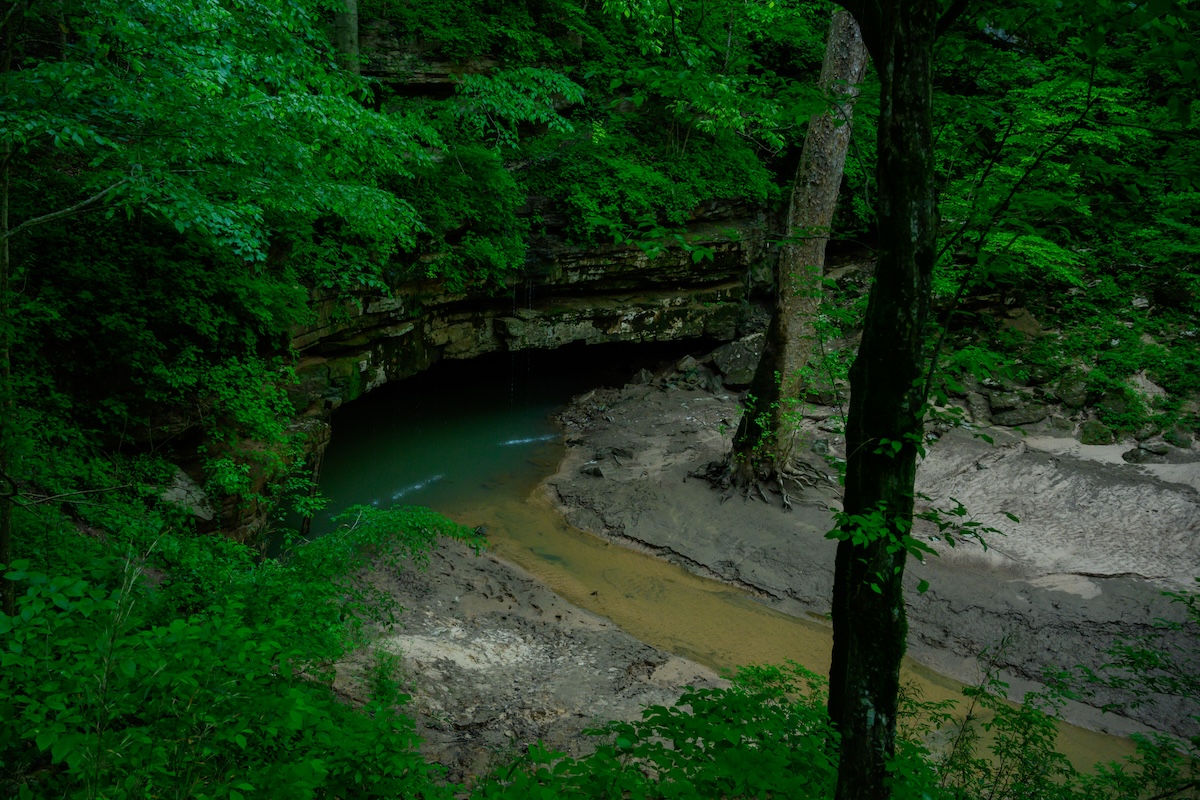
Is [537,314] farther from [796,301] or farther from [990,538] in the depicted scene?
[990,538]

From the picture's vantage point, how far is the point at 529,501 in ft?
39.5

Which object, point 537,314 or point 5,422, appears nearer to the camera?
point 5,422

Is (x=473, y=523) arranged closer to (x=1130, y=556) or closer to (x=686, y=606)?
(x=686, y=606)

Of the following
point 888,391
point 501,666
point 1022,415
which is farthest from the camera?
point 1022,415

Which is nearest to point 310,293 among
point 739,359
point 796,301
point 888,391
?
point 796,301

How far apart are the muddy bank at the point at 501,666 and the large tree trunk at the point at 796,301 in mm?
4306

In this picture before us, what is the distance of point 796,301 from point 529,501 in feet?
18.5

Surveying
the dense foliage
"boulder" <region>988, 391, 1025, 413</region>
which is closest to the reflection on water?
the dense foliage

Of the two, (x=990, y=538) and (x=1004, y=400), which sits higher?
(x=1004, y=400)

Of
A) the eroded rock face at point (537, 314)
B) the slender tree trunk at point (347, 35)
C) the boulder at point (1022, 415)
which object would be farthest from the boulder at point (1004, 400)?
the slender tree trunk at point (347, 35)

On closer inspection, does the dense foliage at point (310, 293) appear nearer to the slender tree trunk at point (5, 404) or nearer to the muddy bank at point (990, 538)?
the slender tree trunk at point (5, 404)

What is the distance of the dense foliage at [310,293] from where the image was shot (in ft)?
9.98

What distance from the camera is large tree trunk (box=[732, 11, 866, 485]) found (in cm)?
992

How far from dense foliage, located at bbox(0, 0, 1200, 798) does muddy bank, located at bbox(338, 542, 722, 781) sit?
44 centimetres
